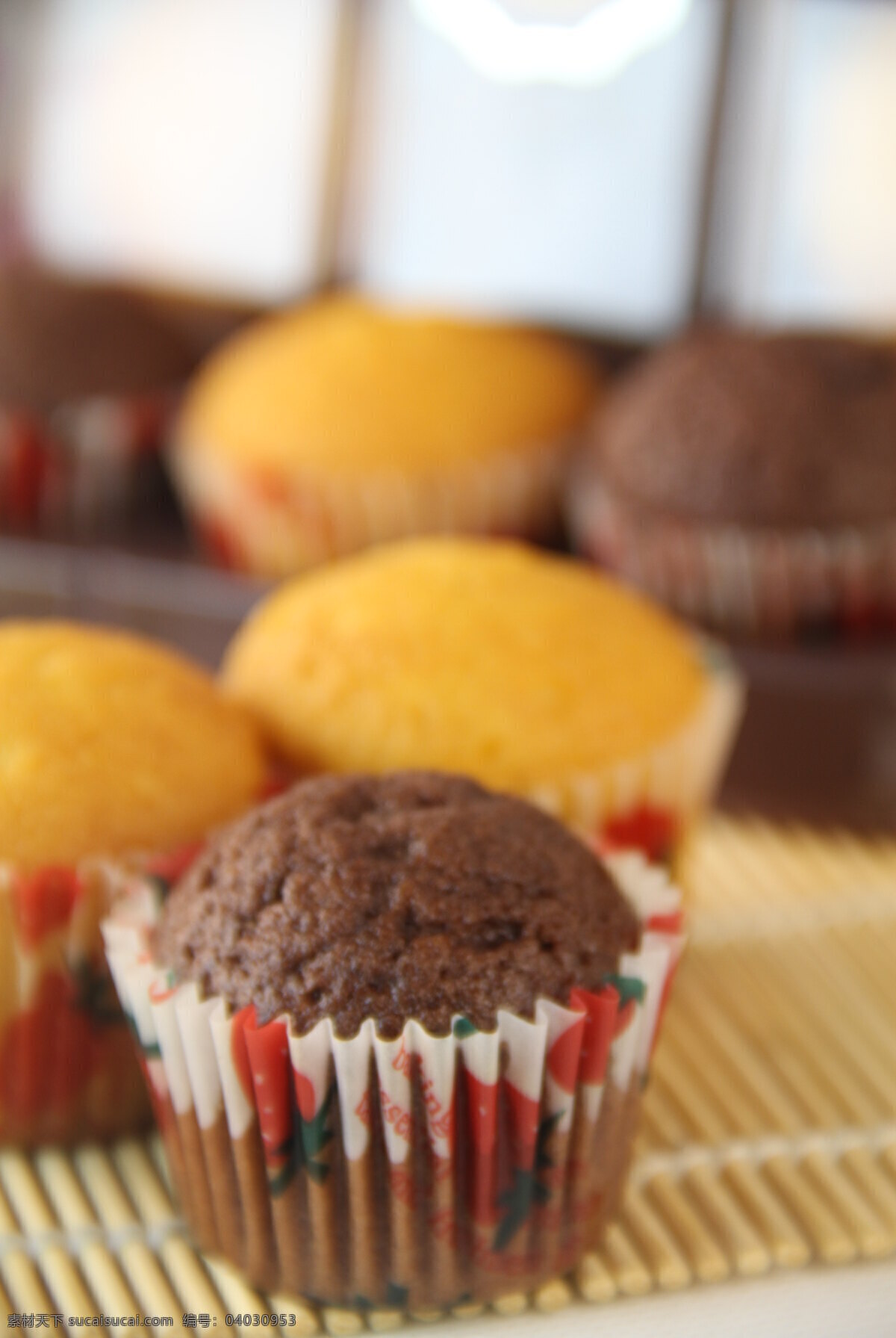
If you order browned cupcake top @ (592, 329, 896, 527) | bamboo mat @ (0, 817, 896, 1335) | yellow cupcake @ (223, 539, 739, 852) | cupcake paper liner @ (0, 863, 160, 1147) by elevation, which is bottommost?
bamboo mat @ (0, 817, 896, 1335)

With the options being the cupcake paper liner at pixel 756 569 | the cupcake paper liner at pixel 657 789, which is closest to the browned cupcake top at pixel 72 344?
the cupcake paper liner at pixel 756 569

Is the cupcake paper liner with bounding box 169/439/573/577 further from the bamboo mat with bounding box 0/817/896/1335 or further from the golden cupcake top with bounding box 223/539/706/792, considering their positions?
the bamboo mat with bounding box 0/817/896/1335

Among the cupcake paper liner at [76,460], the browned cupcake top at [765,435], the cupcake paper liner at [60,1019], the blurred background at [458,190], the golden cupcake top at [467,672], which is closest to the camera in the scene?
the cupcake paper liner at [60,1019]

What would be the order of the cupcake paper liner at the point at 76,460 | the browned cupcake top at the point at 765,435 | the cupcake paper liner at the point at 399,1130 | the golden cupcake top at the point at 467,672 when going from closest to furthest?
the cupcake paper liner at the point at 399,1130, the golden cupcake top at the point at 467,672, the browned cupcake top at the point at 765,435, the cupcake paper liner at the point at 76,460

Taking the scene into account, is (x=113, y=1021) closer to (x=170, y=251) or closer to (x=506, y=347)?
(x=506, y=347)

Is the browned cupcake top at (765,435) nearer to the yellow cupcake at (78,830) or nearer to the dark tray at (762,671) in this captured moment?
the dark tray at (762,671)

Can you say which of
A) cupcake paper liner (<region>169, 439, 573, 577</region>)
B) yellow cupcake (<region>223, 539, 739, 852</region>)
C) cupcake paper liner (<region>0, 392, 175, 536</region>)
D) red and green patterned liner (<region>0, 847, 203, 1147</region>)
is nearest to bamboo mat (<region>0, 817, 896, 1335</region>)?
red and green patterned liner (<region>0, 847, 203, 1147</region>)
